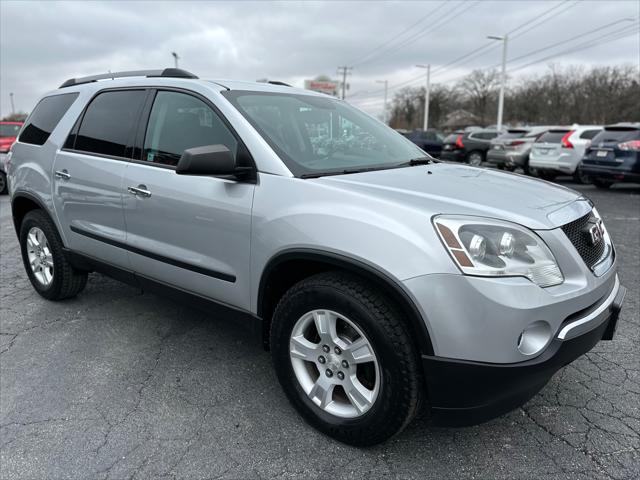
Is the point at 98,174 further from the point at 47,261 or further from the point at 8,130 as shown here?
the point at 8,130

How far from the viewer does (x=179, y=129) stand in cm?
316

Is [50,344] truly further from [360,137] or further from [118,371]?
[360,137]

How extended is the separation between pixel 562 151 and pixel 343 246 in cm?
1250

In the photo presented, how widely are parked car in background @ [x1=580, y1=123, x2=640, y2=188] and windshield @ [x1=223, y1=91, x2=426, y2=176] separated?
354 inches

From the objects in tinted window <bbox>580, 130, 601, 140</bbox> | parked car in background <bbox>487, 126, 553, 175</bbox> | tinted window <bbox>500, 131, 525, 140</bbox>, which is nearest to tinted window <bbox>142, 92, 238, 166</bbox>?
tinted window <bbox>580, 130, 601, 140</bbox>

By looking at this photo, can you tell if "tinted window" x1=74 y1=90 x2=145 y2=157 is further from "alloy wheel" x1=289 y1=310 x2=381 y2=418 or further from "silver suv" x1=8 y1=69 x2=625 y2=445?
"alloy wheel" x1=289 y1=310 x2=381 y2=418

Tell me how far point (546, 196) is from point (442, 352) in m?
1.05

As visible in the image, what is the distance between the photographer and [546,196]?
2.55 m

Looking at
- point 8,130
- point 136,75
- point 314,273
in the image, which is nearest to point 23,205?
point 136,75

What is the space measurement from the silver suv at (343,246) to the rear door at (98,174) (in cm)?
2

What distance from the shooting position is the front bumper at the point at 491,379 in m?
2.01

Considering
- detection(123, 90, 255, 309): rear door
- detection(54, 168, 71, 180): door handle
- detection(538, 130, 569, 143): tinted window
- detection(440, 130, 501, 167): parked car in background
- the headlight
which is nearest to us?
the headlight

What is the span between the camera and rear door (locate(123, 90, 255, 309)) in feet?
8.90

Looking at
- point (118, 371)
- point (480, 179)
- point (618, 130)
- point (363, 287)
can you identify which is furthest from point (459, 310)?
point (618, 130)
